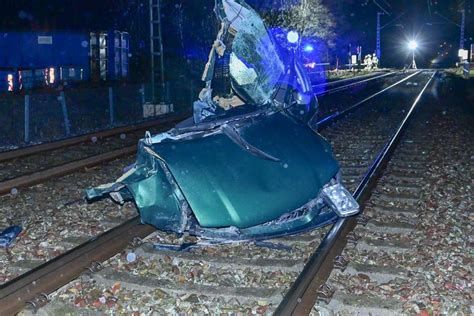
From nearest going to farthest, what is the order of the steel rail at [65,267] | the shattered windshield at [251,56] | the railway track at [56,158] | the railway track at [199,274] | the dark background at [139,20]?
1. the steel rail at [65,267]
2. the railway track at [199,274]
3. the shattered windshield at [251,56]
4. the railway track at [56,158]
5. the dark background at [139,20]

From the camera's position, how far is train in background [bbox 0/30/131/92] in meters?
26.0

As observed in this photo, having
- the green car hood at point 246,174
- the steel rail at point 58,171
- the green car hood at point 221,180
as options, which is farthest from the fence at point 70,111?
the green car hood at point 246,174

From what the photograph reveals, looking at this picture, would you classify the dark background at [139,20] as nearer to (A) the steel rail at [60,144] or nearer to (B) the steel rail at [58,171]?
(A) the steel rail at [60,144]

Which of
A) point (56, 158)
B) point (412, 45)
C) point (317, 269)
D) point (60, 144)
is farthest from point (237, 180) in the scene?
point (412, 45)

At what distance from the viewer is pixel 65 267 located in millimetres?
5090

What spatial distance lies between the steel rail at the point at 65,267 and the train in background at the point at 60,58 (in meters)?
20.9

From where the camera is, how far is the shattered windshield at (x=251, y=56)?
7.82 metres

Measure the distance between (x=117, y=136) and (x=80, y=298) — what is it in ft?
34.1

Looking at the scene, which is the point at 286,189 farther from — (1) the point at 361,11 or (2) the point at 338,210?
(1) the point at 361,11

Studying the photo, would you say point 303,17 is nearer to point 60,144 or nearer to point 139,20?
point 139,20

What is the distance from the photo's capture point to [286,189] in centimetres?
580

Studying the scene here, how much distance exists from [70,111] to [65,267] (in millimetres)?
16016

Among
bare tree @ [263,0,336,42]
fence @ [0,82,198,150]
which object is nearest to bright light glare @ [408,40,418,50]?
bare tree @ [263,0,336,42]

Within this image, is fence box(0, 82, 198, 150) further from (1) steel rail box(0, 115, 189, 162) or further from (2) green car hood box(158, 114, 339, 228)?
(2) green car hood box(158, 114, 339, 228)
